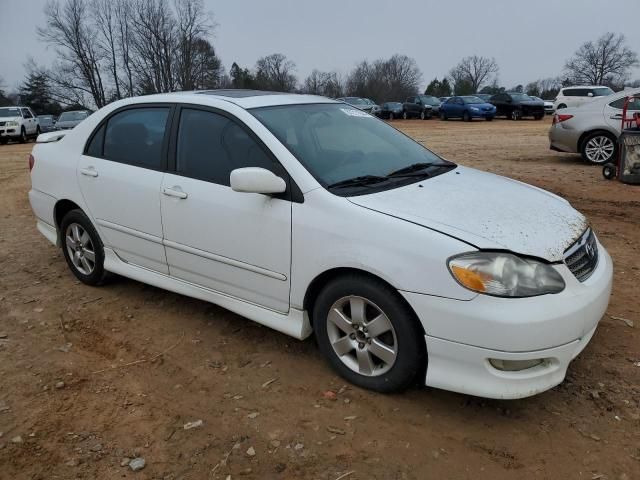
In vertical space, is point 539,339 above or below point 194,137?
below

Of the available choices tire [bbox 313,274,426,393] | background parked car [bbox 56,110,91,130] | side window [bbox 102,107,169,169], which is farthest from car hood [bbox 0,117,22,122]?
tire [bbox 313,274,426,393]

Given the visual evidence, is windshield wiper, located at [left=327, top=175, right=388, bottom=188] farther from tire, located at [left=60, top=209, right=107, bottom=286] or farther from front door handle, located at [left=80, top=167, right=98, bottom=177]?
tire, located at [left=60, top=209, right=107, bottom=286]

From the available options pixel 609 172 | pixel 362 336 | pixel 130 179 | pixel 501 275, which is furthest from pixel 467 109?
pixel 501 275

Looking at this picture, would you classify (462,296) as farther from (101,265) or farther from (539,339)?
(101,265)

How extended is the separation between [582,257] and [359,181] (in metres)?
1.29

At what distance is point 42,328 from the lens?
13.1 ft

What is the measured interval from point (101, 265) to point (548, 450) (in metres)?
3.54

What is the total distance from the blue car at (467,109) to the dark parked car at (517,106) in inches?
52.9

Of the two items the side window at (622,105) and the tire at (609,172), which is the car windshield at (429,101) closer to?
the side window at (622,105)

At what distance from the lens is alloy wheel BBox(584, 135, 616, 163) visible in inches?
418

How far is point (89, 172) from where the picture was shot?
4.30 m

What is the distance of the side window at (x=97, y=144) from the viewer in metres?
4.35

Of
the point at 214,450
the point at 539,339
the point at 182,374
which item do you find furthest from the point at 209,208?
the point at 539,339

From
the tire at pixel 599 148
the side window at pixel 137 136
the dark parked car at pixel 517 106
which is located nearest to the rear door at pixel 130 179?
the side window at pixel 137 136
